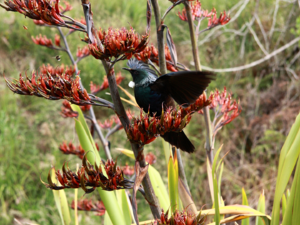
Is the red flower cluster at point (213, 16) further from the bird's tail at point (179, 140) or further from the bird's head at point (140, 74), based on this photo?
the bird's tail at point (179, 140)

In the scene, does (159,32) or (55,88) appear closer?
(55,88)

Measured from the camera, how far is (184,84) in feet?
3.06

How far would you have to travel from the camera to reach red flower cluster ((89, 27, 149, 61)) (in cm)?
83

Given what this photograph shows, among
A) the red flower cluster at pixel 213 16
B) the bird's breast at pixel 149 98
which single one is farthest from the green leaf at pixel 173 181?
the red flower cluster at pixel 213 16

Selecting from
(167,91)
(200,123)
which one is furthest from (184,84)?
(200,123)

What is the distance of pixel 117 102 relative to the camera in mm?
890

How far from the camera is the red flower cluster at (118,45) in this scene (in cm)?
83

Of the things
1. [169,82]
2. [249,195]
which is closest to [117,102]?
[169,82]

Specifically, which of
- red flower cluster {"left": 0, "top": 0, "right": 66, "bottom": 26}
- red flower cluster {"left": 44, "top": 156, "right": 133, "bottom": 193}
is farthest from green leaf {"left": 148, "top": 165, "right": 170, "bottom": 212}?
red flower cluster {"left": 0, "top": 0, "right": 66, "bottom": 26}

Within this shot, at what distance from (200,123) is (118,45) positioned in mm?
2749

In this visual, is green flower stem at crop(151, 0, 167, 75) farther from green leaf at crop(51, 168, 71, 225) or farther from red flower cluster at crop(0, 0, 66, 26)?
green leaf at crop(51, 168, 71, 225)

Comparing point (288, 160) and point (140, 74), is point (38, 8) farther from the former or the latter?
point (288, 160)

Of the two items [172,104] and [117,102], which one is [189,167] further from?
[117,102]

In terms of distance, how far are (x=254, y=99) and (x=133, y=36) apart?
284cm
